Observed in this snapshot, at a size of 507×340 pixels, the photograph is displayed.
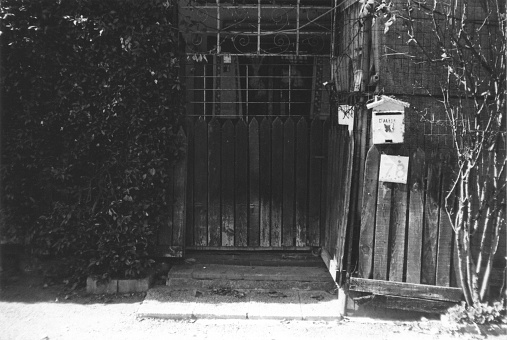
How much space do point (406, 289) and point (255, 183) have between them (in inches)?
85.2

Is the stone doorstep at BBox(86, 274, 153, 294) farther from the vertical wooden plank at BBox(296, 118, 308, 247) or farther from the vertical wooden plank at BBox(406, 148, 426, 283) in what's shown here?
the vertical wooden plank at BBox(406, 148, 426, 283)

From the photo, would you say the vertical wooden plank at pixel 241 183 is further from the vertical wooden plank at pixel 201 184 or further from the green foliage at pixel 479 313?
the green foliage at pixel 479 313

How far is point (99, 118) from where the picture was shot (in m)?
5.03

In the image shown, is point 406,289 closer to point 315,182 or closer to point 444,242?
point 444,242

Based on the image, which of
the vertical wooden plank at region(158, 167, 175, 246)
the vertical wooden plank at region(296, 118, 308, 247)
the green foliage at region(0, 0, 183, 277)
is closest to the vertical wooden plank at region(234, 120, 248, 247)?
the vertical wooden plank at region(296, 118, 308, 247)

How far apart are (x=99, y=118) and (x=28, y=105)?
79cm

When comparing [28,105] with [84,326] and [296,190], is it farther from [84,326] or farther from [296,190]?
[296,190]

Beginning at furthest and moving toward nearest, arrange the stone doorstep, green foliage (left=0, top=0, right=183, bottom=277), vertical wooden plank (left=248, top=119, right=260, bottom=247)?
vertical wooden plank (left=248, top=119, right=260, bottom=247), the stone doorstep, green foliage (left=0, top=0, right=183, bottom=277)

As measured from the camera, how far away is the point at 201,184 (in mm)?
5738

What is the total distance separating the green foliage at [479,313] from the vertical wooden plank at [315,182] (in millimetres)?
1852

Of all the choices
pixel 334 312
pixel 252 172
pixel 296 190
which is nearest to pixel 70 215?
pixel 252 172

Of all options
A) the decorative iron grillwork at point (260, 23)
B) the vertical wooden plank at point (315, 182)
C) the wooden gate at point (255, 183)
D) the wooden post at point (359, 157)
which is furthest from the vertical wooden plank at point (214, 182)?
the wooden post at point (359, 157)

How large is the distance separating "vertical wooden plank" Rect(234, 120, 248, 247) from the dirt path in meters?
1.39

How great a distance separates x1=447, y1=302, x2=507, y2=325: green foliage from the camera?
4.35 meters
